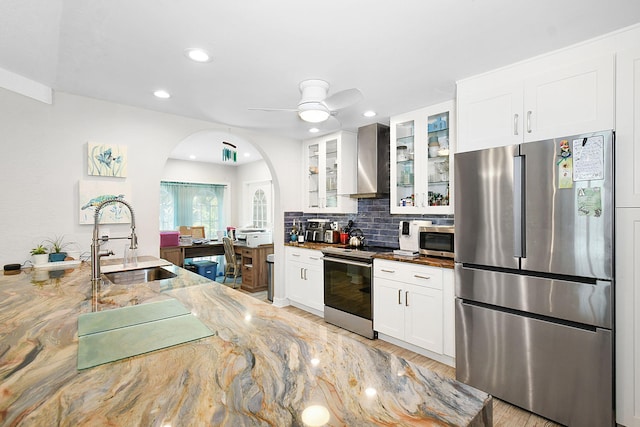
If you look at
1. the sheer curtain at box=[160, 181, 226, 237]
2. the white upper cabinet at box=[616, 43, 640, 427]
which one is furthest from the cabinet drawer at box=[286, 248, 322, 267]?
the sheer curtain at box=[160, 181, 226, 237]

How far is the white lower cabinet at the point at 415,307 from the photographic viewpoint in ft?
8.84

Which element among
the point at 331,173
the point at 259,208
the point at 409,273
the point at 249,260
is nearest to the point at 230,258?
the point at 249,260

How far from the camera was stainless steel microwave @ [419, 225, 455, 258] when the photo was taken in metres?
2.92

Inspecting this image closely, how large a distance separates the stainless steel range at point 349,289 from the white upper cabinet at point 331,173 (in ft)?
2.46

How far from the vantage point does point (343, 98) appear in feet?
7.13

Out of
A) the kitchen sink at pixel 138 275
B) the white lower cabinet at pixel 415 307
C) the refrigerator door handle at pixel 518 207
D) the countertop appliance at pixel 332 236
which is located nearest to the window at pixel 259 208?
the countertop appliance at pixel 332 236

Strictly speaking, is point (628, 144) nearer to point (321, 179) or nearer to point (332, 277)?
point (332, 277)

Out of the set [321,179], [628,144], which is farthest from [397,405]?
[321,179]

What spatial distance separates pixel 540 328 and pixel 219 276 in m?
5.70

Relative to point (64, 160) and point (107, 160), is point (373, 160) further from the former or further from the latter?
point (64, 160)

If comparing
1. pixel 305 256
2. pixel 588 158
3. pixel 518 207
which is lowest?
pixel 305 256

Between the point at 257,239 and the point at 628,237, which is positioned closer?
the point at 628,237

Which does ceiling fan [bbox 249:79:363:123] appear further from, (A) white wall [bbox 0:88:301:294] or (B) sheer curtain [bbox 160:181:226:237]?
(B) sheer curtain [bbox 160:181:226:237]

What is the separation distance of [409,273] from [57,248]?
3.09m
